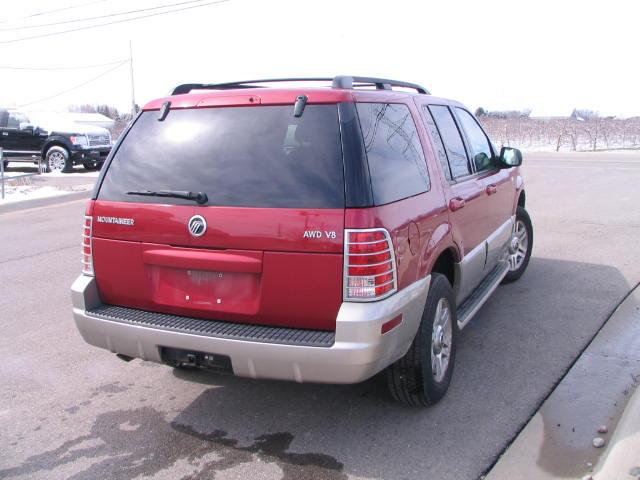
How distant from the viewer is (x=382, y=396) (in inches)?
154

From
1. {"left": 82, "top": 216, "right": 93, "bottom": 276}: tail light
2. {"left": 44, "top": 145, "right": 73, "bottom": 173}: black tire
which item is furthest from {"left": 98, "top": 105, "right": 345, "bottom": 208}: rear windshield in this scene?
{"left": 44, "top": 145, "right": 73, "bottom": 173}: black tire

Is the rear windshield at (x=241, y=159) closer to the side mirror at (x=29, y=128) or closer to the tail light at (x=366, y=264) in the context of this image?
the tail light at (x=366, y=264)

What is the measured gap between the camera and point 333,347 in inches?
118

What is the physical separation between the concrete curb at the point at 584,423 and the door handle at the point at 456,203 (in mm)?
1324

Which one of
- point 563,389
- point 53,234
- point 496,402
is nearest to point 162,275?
point 496,402

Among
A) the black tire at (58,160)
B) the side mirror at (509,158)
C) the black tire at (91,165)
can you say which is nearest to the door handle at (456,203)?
the side mirror at (509,158)

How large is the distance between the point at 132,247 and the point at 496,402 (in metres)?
2.38

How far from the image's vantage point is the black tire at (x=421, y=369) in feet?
11.4

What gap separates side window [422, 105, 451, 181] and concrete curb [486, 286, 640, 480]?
5.22ft

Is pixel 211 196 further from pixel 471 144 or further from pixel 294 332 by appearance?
pixel 471 144

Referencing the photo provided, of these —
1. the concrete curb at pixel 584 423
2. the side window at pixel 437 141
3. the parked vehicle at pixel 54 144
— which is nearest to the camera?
the concrete curb at pixel 584 423

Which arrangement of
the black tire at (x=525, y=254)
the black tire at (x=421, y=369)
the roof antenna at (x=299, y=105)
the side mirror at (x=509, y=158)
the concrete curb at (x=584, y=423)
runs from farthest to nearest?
the black tire at (x=525, y=254) → the side mirror at (x=509, y=158) → the black tire at (x=421, y=369) → the roof antenna at (x=299, y=105) → the concrete curb at (x=584, y=423)

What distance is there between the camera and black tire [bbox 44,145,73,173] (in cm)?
1922

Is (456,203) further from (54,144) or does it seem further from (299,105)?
(54,144)
